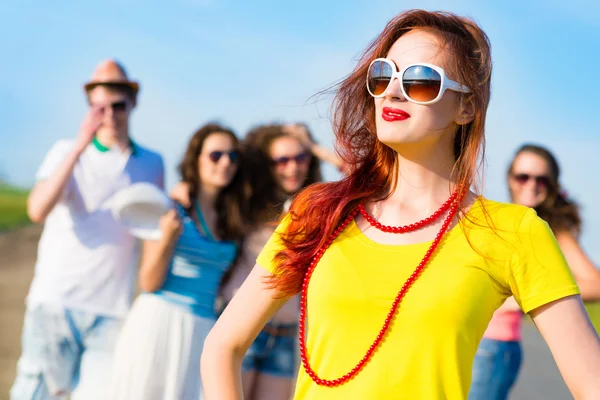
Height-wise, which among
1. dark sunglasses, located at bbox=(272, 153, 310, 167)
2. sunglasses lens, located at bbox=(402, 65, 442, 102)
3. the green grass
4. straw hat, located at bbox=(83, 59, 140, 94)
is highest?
straw hat, located at bbox=(83, 59, 140, 94)

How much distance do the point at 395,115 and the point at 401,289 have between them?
0.41 meters

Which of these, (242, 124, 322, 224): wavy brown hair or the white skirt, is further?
(242, 124, 322, 224): wavy brown hair

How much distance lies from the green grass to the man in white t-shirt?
19.4m

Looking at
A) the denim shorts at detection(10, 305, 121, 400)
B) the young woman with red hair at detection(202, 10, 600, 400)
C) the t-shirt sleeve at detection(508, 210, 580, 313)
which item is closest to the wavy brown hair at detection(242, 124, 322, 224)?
the denim shorts at detection(10, 305, 121, 400)

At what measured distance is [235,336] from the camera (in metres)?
2.28

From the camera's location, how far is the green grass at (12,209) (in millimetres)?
24453

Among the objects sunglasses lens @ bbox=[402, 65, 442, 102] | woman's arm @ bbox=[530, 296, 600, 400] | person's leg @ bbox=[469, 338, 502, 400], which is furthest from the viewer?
person's leg @ bbox=[469, 338, 502, 400]

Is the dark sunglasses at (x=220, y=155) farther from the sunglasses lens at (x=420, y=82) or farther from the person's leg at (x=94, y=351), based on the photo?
the sunglasses lens at (x=420, y=82)

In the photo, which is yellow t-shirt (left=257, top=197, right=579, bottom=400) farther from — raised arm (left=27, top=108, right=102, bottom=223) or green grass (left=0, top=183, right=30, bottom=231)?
green grass (left=0, top=183, right=30, bottom=231)

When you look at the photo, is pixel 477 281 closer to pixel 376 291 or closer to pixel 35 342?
pixel 376 291

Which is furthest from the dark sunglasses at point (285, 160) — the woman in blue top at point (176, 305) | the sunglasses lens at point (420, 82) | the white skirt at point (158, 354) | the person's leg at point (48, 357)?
the sunglasses lens at point (420, 82)

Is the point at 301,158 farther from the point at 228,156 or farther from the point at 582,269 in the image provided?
the point at 582,269

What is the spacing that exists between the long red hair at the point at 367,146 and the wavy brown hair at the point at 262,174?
9.69ft

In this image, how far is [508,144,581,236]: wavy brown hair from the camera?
5.37 meters
